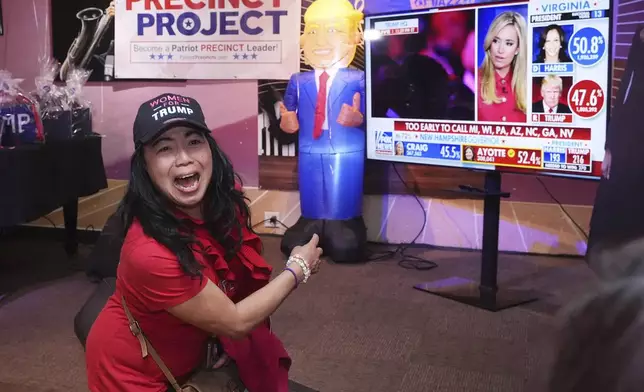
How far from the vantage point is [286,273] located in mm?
1406

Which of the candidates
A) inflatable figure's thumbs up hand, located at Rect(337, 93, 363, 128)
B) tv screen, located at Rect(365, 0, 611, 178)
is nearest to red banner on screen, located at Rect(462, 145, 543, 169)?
tv screen, located at Rect(365, 0, 611, 178)

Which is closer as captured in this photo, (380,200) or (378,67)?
(378,67)

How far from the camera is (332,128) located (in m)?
3.72

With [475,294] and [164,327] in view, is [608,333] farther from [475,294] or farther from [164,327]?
[475,294]

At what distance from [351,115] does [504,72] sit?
1116 mm

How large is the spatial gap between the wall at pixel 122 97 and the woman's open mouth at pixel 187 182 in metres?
2.99

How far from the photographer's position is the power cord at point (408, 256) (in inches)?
148

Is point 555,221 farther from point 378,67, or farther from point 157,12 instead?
point 157,12

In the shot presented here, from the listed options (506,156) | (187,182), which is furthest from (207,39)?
(187,182)

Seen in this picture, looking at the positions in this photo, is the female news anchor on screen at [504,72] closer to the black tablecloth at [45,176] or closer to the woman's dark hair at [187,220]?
the woman's dark hair at [187,220]

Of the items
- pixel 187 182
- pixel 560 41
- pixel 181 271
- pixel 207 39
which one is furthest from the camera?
pixel 207 39

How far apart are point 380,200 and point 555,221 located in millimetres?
1088

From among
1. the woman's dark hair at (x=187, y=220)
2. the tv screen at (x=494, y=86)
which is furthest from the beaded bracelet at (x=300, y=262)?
the tv screen at (x=494, y=86)

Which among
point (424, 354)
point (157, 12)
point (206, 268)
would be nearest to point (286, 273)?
point (206, 268)
